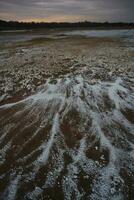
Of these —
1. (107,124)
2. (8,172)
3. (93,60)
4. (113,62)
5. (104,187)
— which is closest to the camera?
(104,187)

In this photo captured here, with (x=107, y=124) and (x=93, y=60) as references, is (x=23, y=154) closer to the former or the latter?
(x=107, y=124)

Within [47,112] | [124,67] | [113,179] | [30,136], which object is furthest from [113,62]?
[113,179]

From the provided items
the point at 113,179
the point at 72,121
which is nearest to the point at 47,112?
the point at 72,121

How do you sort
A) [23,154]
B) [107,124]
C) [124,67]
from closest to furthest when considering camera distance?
[23,154] < [107,124] < [124,67]

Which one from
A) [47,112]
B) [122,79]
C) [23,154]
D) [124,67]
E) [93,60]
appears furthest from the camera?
[93,60]

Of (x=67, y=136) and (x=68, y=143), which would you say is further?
(x=67, y=136)

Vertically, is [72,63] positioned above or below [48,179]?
below

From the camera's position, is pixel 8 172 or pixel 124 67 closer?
pixel 8 172
